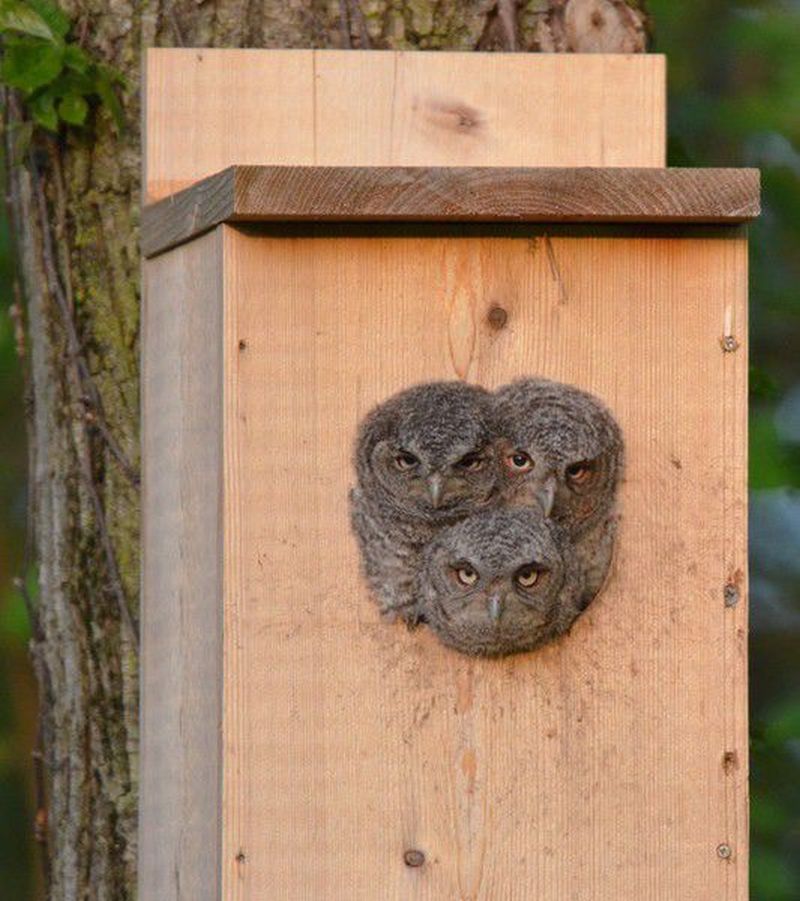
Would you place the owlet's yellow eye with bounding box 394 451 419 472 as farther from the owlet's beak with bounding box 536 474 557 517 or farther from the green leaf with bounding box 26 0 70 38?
the green leaf with bounding box 26 0 70 38

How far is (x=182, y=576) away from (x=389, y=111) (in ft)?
2.84

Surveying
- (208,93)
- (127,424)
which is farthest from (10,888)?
(208,93)

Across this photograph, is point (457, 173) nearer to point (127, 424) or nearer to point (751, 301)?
point (127, 424)

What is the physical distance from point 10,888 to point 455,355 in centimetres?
498

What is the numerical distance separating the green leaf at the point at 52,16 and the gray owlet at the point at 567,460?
1117mm

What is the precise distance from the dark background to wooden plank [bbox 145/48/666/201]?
54 centimetres

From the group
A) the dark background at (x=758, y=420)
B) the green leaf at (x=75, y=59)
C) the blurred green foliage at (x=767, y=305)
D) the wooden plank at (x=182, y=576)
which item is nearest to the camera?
the wooden plank at (x=182, y=576)

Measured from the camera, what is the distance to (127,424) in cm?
359

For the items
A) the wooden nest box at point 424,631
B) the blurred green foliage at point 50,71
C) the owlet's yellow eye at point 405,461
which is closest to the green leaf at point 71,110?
the blurred green foliage at point 50,71

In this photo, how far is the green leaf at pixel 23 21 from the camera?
10.9ft

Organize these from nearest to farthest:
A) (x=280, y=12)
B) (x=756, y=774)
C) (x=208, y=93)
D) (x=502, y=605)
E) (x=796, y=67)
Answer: (x=502, y=605)
(x=208, y=93)
(x=280, y=12)
(x=756, y=774)
(x=796, y=67)

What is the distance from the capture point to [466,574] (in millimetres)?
2809

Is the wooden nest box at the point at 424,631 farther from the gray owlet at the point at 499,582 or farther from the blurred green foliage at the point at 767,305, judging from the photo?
the blurred green foliage at the point at 767,305

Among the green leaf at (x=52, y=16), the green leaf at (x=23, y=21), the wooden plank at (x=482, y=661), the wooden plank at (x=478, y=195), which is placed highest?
the green leaf at (x=52, y=16)
